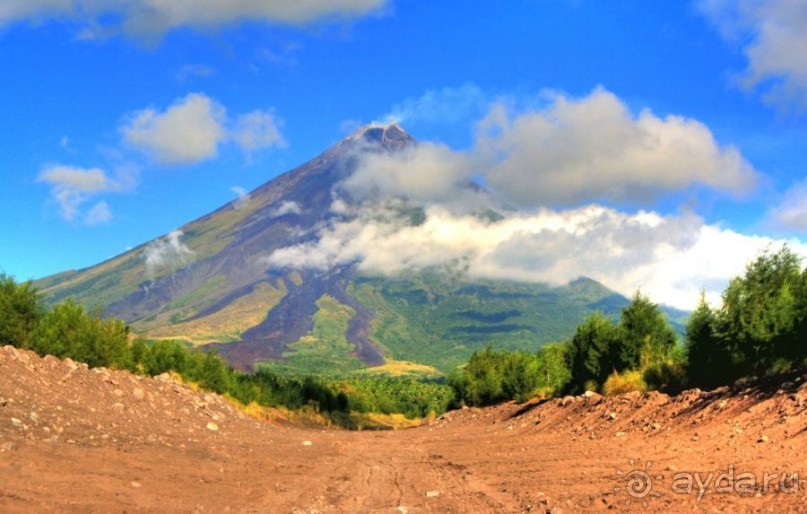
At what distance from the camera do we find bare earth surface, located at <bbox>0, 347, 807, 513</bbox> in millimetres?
9328

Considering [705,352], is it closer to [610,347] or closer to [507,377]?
[610,347]

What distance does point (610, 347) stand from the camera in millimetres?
34094

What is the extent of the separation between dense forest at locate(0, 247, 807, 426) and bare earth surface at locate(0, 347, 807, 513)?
5.63 metres

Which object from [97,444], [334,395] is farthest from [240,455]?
[334,395]

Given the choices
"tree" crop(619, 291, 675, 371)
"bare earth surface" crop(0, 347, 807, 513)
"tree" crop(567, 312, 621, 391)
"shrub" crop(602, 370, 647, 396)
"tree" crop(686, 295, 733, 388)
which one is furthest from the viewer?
"tree" crop(567, 312, 621, 391)

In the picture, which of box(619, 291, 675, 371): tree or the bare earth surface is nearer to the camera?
the bare earth surface

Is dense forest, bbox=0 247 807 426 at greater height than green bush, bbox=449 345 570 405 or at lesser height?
greater

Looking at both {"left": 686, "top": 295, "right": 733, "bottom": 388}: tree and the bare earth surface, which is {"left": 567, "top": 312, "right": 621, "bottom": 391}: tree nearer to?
{"left": 686, "top": 295, "right": 733, "bottom": 388}: tree

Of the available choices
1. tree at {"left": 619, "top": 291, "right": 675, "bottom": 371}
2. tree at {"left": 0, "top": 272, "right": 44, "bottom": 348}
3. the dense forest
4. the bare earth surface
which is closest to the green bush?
the dense forest

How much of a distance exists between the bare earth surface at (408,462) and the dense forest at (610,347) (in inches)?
222

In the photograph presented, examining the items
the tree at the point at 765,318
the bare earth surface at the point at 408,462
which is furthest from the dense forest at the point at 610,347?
the bare earth surface at the point at 408,462

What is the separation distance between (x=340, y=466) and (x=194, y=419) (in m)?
10.3

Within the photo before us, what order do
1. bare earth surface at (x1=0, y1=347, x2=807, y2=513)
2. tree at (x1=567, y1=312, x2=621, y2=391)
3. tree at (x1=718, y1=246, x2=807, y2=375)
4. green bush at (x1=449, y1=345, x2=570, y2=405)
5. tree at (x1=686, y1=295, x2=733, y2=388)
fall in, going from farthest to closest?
green bush at (x1=449, y1=345, x2=570, y2=405) < tree at (x1=567, y1=312, x2=621, y2=391) < tree at (x1=686, y1=295, x2=733, y2=388) < tree at (x1=718, y1=246, x2=807, y2=375) < bare earth surface at (x1=0, y1=347, x2=807, y2=513)

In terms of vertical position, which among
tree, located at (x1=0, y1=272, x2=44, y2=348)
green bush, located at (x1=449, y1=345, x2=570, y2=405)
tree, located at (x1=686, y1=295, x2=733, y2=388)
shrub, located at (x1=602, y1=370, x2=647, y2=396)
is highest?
tree, located at (x1=0, y1=272, x2=44, y2=348)
